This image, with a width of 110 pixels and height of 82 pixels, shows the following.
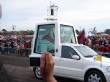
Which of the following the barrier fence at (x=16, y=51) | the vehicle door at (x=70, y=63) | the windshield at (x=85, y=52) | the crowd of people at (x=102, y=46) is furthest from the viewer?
the barrier fence at (x=16, y=51)

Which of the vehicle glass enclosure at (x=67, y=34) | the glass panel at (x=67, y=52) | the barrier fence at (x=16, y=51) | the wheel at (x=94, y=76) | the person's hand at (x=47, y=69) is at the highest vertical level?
the vehicle glass enclosure at (x=67, y=34)

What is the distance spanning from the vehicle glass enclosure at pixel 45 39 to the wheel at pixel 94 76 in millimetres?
2147

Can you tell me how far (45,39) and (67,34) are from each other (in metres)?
0.98

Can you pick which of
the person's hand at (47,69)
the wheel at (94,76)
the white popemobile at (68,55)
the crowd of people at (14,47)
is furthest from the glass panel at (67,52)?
the crowd of people at (14,47)

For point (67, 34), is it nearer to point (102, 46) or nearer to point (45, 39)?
point (45, 39)

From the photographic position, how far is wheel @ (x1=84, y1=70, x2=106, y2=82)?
39.3 feet

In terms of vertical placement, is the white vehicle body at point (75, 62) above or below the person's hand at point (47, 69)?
below

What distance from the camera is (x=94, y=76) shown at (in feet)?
40.2

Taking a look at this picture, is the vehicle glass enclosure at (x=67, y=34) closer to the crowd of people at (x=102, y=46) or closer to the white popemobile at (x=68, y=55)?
the white popemobile at (x=68, y=55)

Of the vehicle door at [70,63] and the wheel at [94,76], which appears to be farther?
the vehicle door at [70,63]

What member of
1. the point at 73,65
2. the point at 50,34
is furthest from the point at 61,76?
the point at 50,34

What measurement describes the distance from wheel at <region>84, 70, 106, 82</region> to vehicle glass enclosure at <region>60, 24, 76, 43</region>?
7.73 ft

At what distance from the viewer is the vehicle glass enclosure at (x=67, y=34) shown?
1442 centimetres

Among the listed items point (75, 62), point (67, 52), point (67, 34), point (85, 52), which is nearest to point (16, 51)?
point (67, 34)
